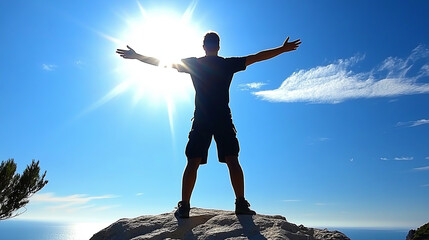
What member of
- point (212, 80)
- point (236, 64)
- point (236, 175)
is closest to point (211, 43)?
point (236, 64)

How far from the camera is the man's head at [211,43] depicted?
5832 millimetres

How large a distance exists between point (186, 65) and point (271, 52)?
5.18 ft

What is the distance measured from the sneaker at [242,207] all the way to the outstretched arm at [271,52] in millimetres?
2420

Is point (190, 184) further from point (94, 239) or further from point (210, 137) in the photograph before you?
point (94, 239)

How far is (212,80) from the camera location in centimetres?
566

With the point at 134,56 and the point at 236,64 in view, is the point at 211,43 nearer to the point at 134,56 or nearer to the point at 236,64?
the point at 236,64

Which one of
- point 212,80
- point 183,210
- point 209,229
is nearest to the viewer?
point 209,229

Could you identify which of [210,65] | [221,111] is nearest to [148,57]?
[210,65]

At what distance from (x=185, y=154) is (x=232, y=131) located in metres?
0.90

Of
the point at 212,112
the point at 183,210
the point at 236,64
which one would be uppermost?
the point at 236,64

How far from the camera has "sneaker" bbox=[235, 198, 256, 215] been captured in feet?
17.4

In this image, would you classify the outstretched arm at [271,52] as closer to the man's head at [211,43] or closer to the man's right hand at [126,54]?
the man's head at [211,43]

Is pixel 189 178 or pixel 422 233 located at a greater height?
pixel 422 233

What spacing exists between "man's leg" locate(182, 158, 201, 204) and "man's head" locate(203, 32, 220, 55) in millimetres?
1972
